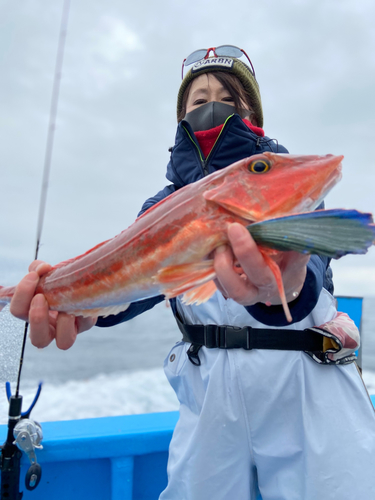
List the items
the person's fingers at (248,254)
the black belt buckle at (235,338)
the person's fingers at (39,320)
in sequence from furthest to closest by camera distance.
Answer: the black belt buckle at (235,338)
the person's fingers at (39,320)
the person's fingers at (248,254)

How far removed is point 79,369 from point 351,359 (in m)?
10.7

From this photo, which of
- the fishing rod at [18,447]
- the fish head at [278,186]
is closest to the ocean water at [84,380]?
the fishing rod at [18,447]

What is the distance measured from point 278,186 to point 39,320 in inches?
Answer: 60.0

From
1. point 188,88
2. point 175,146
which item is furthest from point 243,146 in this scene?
point 188,88

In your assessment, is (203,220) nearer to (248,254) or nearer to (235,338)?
(248,254)

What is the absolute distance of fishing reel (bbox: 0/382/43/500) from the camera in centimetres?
251

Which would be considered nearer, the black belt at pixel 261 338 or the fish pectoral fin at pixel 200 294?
the fish pectoral fin at pixel 200 294

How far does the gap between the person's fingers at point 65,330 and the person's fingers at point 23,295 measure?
0.69 feet

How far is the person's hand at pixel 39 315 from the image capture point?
6.53 ft

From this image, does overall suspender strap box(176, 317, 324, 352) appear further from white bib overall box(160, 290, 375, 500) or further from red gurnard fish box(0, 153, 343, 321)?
red gurnard fish box(0, 153, 343, 321)

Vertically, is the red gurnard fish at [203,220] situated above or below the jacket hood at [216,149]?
below

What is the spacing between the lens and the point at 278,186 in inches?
55.8

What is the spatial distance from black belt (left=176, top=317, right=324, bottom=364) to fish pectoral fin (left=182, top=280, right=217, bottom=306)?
0.66 meters

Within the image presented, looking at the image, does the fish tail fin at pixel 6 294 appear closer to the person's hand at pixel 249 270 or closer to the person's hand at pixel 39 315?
the person's hand at pixel 39 315
